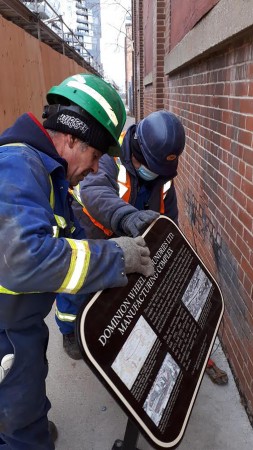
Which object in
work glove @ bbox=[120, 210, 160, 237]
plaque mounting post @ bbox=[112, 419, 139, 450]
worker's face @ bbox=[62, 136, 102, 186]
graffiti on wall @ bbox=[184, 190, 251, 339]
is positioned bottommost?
plaque mounting post @ bbox=[112, 419, 139, 450]

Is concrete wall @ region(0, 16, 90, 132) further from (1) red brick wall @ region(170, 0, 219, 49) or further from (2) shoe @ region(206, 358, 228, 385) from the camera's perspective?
(2) shoe @ region(206, 358, 228, 385)

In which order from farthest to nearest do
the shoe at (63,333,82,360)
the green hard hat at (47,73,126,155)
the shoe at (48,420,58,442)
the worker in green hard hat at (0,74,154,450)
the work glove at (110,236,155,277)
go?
the shoe at (63,333,82,360)
the shoe at (48,420,58,442)
the green hard hat at (47,73,126,155)
the work glove at (110,236,155,277)
the worker in green hard hat at (0,74,154,450)

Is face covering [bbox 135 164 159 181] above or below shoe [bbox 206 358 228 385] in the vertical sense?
above

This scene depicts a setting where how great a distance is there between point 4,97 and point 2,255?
3997 mm

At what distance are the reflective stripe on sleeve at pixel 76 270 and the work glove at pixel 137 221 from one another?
0.68 m

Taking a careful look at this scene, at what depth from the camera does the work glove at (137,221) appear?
2023mm

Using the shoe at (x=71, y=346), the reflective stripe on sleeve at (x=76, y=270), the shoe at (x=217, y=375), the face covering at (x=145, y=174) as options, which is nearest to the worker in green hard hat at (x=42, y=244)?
the reflective stripe on sleeve at (x=76, y=270)

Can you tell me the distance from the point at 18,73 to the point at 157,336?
16.4ft

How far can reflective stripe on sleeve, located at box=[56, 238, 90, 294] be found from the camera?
136 cm

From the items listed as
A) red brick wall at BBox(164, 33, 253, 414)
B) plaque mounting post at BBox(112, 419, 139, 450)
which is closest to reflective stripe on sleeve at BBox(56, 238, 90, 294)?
plaque mounting post at BBox(112, 419, 139, 450)

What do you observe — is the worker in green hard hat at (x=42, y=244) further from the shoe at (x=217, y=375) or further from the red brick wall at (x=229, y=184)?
the shoe at (x=217, y=375)

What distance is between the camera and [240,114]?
237cm

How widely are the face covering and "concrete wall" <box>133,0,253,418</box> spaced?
516 millimetres

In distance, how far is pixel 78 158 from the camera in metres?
1.69
